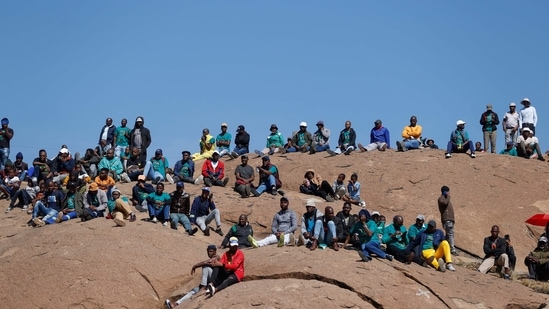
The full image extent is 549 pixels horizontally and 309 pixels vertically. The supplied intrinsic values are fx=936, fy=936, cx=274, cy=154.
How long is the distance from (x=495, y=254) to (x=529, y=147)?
Result: 8.59 m

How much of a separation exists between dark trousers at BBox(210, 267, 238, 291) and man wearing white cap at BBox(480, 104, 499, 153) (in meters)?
15.2

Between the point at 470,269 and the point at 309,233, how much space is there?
5252 millimetres

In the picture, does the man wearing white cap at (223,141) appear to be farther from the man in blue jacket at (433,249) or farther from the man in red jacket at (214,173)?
the man in blue jacket at (433,249)

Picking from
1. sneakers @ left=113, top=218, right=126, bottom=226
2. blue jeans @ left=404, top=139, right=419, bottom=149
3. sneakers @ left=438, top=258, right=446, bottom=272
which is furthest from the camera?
blue jeans @ left=404, top=139, right=419, bottom=149

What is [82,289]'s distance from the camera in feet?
72.8

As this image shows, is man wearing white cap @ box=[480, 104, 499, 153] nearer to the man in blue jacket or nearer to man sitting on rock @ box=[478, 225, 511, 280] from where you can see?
man sitting on rock @ box=[478, 225, 511, 280]

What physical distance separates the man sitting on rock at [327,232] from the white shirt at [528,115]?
12.7 meters

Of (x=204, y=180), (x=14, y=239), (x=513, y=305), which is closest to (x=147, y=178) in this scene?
(x=204, y=180)

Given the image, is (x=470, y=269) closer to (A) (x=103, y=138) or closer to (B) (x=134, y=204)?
(B) (x=134, y=204)

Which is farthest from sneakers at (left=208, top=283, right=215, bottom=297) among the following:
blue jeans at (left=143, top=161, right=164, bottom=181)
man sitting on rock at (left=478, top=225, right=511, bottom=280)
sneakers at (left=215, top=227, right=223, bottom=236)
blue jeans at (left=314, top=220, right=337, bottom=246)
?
blue jeans at (left=143, top=161, right=164, bottom=181)

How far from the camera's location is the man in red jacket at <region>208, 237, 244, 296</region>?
2081 centimetres

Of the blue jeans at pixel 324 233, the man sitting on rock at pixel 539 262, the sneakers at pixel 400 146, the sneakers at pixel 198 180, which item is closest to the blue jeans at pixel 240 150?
the sneakers at pixel 198 180

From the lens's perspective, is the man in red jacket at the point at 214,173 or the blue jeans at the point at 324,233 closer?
the blue jeans at the point at 324,233

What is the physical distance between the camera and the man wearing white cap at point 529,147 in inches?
1299
